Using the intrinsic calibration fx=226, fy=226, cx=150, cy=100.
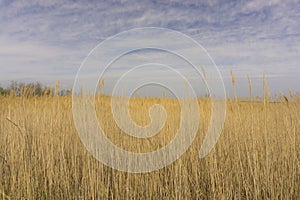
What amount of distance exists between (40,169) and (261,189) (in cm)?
204

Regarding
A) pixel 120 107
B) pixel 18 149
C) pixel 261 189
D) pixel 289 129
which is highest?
pixel 120 107

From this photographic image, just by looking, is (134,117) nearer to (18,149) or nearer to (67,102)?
(67,102)

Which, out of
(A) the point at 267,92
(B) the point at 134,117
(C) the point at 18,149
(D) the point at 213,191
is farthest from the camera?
(B) the point at 134,117

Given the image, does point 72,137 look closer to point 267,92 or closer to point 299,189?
point 267,92

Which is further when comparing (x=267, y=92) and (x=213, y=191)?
(x=267, y=92)

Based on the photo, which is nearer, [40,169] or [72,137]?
[40,169]

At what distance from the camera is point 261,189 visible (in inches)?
75.4

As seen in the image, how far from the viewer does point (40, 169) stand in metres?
2.21

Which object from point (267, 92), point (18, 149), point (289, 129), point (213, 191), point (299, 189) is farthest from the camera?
point (18, 149)

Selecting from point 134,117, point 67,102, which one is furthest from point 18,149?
point 134,117

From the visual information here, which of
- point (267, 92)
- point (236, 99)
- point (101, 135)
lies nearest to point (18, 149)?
point (101, 135)

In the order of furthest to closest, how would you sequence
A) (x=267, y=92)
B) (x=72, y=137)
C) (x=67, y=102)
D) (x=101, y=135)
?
(x=67, y=102), (x=72, y=137), (x=101, y=135), (x=267, y=92)

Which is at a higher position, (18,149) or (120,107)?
(120,107)

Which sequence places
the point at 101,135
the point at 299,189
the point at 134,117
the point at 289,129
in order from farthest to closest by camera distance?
the point at 134,117 < the point at 101,135 < the point at 289,129 < the point at 299,189
